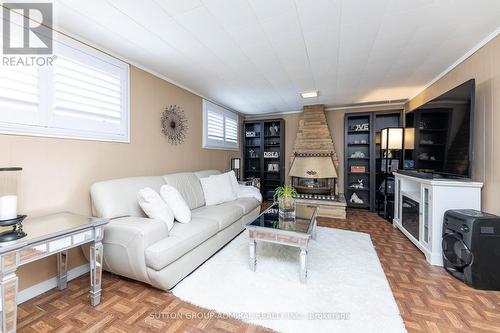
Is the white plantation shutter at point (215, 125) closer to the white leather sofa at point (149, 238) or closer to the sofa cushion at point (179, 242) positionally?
the white leather sofa at point (149, 238)

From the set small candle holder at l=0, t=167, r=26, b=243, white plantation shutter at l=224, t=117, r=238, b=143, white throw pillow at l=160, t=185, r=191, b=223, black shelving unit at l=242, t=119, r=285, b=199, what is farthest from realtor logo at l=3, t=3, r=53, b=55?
black shelving unit at l=242, t=119, r=285, b=199

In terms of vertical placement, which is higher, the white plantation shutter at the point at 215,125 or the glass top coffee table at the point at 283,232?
the white plantation shutter at the point at 215,125

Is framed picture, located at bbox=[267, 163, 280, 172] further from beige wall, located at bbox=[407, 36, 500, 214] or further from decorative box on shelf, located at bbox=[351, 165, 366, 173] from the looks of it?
beige wall, located at bbox=[407, 36, 500, 214]

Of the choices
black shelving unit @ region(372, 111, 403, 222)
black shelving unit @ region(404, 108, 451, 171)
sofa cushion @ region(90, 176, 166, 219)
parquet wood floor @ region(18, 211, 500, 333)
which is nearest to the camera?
parquet wood floor @ region(18, 211, 500, 333)

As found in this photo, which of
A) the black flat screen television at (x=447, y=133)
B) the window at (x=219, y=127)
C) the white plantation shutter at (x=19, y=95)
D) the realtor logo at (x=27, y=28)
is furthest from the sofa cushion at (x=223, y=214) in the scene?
the black flat screen television at (x=447, y=133)

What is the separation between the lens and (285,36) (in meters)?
2.15

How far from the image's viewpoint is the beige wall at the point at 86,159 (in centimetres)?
178

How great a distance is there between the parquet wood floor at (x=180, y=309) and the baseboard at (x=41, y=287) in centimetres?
5

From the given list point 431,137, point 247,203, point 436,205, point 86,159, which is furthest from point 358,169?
point 86,159

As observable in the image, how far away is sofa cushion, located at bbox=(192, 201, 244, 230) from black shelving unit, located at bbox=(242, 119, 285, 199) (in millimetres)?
2605

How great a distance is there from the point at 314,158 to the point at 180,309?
4073 millimetres

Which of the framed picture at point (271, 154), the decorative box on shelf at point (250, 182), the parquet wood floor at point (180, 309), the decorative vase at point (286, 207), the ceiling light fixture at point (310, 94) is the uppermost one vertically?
the ceiling light fixture at point (310, 94)

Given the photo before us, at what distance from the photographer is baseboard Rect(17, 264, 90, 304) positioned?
5.71ft

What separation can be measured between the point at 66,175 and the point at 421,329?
314cm
